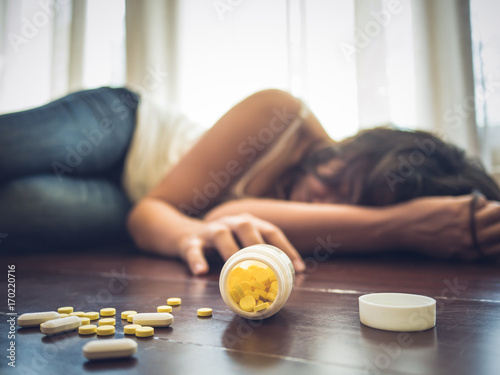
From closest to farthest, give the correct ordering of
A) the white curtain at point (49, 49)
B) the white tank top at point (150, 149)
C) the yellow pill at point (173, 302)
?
the yellow pill at point (173, 302), the white tank top at point (150, 149), the white curtain at point (49, 49)

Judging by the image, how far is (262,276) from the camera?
0.52 meters

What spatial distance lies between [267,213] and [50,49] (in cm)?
254

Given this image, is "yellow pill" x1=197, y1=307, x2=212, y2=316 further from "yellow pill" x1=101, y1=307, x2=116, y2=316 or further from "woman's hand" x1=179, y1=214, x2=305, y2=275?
"woman's hand" x1=179, y1=214, x2=305, y2=275

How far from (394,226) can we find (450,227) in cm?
12

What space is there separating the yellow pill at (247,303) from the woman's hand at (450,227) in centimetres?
62

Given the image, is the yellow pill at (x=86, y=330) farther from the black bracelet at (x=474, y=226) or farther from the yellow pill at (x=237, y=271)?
the black bracelet at (x=474, y=226)

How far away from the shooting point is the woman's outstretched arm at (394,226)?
949mm

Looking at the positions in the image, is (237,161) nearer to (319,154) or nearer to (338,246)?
(319,154)

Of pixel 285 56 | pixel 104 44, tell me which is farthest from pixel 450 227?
pixel 104 44

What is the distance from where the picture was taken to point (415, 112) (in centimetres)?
200

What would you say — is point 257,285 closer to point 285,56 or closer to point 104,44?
point 285,56

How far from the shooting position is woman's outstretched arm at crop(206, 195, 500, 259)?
949 millimetres

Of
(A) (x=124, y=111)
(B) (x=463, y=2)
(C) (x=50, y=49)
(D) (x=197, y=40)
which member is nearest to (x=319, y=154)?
(A) (x=124, y=111)

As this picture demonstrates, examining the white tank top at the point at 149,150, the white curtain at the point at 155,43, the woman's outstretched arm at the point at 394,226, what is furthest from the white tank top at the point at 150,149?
the white curtain at the point at 155,43
